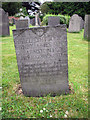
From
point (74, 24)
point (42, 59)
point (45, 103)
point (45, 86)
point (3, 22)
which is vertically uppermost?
point (74, 24)

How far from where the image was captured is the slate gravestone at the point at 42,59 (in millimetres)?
2518

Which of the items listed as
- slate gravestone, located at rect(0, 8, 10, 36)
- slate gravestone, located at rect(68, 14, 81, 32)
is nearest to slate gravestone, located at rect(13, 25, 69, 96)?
slate gravestone, located at rect(0, 8, 10, 36)

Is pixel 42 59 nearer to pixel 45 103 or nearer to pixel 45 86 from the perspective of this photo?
pixel 45 86

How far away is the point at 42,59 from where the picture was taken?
2.67 metres

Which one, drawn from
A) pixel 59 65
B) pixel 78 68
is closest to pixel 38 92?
pixel 59 65

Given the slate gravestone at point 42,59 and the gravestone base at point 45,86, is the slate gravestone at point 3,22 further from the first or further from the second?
the gravestone base at point 45,86

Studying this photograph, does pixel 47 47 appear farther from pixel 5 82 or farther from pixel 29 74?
pixel 5 82

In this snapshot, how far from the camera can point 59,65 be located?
270cm

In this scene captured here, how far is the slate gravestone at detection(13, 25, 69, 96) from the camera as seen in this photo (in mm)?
2518

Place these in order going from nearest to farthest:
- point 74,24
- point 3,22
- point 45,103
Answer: point 45,103, point 3,22, point 74,24

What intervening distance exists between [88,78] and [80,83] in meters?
0.39

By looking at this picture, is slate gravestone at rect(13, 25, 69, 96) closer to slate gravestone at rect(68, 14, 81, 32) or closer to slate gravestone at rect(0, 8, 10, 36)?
slate gravestone at rect(0, 8, 10, 36)

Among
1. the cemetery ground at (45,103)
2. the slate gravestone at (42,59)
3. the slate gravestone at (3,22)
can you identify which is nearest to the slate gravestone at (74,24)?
the slate gravestone at (3,22)

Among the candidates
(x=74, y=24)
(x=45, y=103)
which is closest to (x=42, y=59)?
(x=45, y=103)
